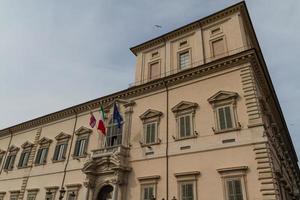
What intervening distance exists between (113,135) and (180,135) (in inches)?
253

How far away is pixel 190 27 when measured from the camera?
22.6m

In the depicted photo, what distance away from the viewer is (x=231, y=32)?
20.2m

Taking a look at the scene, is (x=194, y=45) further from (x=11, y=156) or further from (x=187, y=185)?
(x=11, y=156)

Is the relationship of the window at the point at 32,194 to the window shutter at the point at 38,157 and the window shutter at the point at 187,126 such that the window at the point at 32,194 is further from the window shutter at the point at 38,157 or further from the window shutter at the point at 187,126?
the window shutter at the point at 187,126

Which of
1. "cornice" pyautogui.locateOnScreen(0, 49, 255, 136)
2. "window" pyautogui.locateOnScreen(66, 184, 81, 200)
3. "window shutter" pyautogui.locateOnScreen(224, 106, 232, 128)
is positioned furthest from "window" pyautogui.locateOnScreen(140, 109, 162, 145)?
"window" pyautogui.locateOnScreen(66, 184, 81, 200)

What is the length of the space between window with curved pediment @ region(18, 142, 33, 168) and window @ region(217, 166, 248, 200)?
69.3 ft

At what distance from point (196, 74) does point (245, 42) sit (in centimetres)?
437

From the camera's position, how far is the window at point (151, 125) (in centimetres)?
1948

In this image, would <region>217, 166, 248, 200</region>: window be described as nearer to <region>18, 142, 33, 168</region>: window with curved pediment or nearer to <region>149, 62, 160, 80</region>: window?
<region>149, 62, 160, 80</region>: window

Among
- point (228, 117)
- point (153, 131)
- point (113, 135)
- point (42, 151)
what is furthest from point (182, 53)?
point (42, 151)

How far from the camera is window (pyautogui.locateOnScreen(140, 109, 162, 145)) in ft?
63.9

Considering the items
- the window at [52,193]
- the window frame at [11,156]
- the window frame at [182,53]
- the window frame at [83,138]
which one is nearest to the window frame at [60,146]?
the window frame at [83,138]

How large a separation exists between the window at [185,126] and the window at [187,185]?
2.75 meters

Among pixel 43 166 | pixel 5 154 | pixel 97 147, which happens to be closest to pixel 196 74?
pixel 97 147
